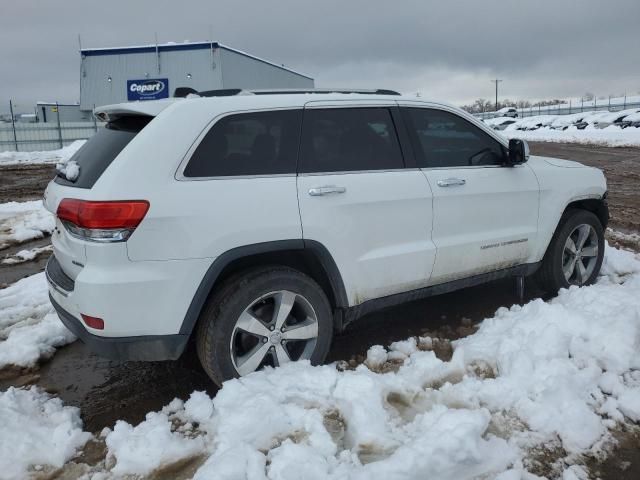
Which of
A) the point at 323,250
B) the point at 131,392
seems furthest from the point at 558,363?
the point at 131,392

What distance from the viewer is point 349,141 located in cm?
363

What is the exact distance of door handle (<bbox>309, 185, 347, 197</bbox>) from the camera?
130 inches

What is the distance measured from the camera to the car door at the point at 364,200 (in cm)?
337

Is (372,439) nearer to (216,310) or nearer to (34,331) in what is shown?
(216,310)

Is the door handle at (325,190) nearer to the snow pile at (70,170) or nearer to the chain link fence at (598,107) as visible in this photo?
the snow pile at (70,170)

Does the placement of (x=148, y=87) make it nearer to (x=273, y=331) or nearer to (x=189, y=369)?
(x=189, y=369)

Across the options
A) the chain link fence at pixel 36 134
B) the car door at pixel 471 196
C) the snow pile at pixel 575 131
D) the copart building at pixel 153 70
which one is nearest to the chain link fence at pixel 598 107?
the snow pile at pixel 575 131

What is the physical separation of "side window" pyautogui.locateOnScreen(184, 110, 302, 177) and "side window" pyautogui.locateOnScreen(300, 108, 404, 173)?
0.33ft

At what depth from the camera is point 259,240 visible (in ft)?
10.2

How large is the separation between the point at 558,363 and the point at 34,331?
3.94 metres

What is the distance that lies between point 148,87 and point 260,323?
112 feet

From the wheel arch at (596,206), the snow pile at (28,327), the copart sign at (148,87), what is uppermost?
the copart sign at (148,87)

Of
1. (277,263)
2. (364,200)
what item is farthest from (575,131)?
(277,263)

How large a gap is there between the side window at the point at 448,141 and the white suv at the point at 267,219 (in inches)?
A: 0.5
